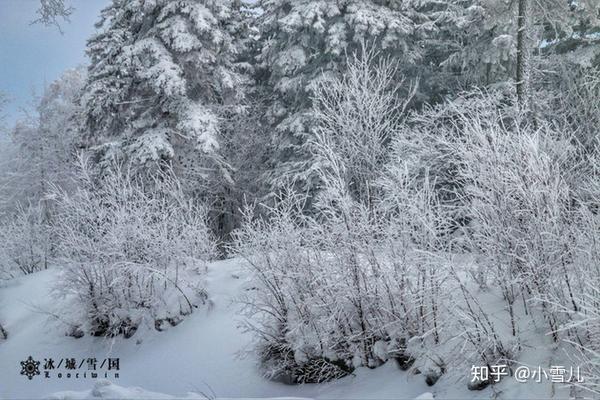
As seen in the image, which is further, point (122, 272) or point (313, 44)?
point (313, 44)

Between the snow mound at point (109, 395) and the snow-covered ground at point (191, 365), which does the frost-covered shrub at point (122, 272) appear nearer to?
the snow-covered ground at point (191, 365)

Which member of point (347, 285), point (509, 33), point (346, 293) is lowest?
point (346, 293)

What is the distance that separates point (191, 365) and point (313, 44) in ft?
36.6

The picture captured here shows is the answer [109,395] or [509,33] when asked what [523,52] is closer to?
[509,33]

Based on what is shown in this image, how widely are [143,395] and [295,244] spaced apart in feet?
9.48

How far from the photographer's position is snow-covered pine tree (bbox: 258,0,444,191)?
1452 centimetres

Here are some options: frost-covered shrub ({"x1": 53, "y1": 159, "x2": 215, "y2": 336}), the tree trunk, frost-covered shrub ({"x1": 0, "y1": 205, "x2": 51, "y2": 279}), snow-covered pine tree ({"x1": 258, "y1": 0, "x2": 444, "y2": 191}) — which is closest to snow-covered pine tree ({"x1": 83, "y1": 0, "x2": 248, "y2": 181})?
snow-covered pine tree ({"x1": 258, "y1": 0, "x2": 444, "y2": 191})

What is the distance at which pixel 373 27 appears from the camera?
46.9 feet

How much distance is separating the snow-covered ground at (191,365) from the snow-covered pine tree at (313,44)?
234 inches

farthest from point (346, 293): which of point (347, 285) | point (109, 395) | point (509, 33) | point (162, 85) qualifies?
point (509, 33)

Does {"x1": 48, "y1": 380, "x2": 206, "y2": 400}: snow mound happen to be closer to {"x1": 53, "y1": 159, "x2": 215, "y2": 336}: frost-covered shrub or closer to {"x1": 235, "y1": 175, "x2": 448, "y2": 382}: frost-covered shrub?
{"x1": 235, "y1": 175, "x2": 448, "y2": 382}: frost-covered shrub

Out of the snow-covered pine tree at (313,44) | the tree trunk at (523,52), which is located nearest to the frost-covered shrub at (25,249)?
the snow-covered pine tree at (313,44)

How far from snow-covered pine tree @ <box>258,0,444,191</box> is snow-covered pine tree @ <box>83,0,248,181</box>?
1761mm

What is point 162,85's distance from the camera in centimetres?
1368
